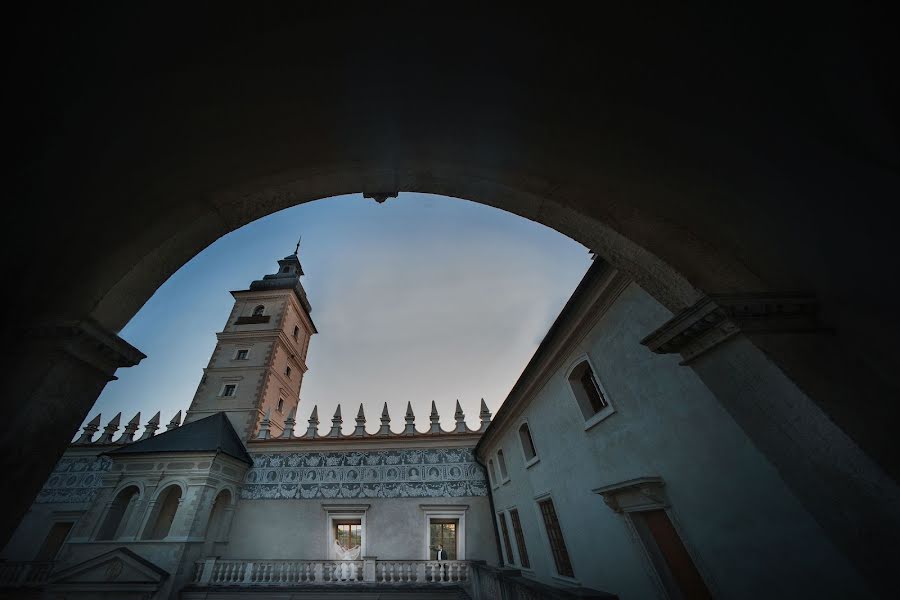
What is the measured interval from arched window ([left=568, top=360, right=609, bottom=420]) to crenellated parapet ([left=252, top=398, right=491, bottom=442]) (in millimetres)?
10002

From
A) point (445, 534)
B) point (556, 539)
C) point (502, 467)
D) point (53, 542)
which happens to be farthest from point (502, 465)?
point (53, 542)

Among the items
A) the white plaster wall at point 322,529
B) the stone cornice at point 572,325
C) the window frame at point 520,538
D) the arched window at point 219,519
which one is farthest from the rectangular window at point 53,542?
the stone cornice at point 572,325

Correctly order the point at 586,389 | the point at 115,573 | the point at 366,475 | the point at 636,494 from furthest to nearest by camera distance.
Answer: the point at 366,475 < the point at 115,573 < the point at 586,389 < the point at 636,494

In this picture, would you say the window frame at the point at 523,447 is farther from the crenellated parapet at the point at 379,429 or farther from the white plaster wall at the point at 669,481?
the crenellated parapet at the point at 379,429

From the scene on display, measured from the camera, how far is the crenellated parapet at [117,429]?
18.1 meters

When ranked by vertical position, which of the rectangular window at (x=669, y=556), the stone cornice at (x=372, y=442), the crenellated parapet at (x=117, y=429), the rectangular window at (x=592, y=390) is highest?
the crenellated parapet at (x=117, y=429)

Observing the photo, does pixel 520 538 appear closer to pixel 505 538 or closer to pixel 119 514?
pixel 505 538

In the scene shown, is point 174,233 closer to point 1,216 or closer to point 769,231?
point 1,216

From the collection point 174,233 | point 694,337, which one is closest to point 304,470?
point 174,233

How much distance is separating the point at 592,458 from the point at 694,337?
5.37 m

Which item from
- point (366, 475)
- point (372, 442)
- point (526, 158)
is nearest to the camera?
point (526, 158)

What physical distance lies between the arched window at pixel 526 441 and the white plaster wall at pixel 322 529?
5.48 m

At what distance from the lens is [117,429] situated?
747 inches

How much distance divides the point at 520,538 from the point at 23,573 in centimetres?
1991
